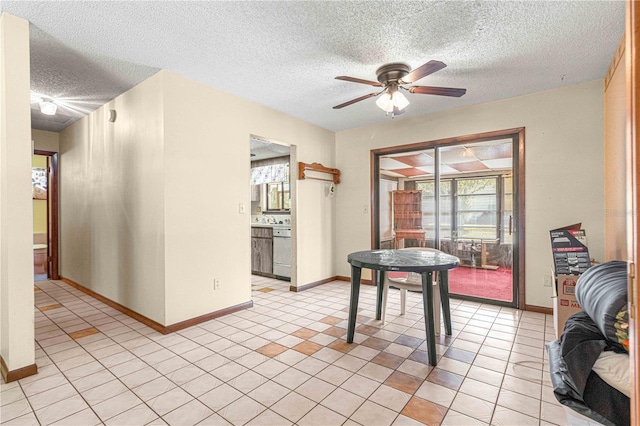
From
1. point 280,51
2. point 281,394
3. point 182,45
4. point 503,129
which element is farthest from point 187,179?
point 503,129

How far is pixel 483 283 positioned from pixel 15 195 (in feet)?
18.2

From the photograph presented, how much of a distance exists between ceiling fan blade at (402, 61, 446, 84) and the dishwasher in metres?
3.13

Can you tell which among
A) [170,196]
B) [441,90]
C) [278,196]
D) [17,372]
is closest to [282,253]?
[278,196]

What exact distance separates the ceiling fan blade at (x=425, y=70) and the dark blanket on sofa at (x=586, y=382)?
1.79 m

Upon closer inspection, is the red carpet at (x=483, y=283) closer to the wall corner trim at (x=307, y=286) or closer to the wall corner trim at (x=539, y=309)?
the wall corner trim at (x=539, y=309)

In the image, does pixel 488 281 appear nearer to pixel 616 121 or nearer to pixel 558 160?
pixel 558 160

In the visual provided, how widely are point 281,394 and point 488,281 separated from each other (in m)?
4.20

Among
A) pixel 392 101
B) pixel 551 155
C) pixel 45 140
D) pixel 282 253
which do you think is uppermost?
pixel 45 140

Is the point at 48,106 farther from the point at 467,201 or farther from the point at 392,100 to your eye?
the point at 467,201

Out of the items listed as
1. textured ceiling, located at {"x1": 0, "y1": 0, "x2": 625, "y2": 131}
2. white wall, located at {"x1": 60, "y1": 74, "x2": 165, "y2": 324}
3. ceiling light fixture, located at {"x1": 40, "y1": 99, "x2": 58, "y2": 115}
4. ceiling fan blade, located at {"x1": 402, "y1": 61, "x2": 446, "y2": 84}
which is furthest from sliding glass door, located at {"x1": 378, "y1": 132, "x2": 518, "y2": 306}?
ceiling light fixture, located at {"x1": 40, "y1": 99, "x2": 58, "y2": 115}

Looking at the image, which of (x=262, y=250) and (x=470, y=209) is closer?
(x=470, y=209)

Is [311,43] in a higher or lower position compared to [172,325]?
higher

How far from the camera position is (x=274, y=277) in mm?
5328

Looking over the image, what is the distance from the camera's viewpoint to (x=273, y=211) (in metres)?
6.37
